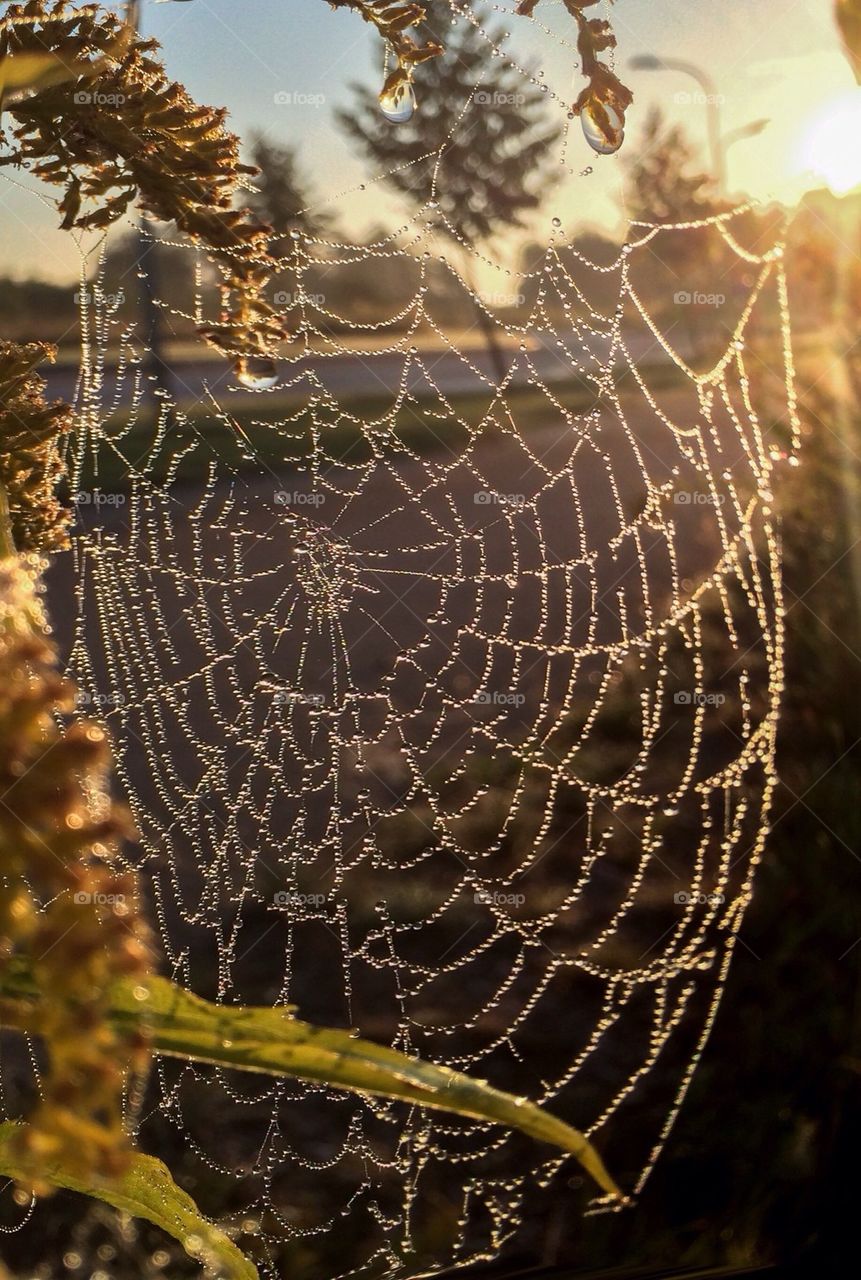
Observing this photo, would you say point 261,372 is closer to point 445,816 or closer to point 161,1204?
point 161,1204

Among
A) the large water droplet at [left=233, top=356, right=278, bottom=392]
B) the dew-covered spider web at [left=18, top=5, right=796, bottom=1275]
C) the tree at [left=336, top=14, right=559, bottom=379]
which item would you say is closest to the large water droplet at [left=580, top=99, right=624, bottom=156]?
the large water droplet at [left=233, top=356, right=278, bottom=392]

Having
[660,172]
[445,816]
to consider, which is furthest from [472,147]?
[445,816]

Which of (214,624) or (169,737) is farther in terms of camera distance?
(214,624)

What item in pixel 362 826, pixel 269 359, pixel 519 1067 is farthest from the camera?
pixel 362 826

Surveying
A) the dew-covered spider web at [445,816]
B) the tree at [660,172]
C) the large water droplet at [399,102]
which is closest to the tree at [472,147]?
the tree at [660,172]

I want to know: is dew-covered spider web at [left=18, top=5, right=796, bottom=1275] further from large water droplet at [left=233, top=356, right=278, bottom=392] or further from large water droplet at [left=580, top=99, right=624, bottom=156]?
large water droplet at [left=580, top=99, right=624, bottom=156]

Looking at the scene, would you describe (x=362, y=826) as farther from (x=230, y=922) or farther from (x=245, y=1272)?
(x=245, y=1272)

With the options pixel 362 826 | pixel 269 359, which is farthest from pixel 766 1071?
pixel 362 826

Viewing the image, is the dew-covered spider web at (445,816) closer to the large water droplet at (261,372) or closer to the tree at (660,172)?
the large water droplet at (261,372)
